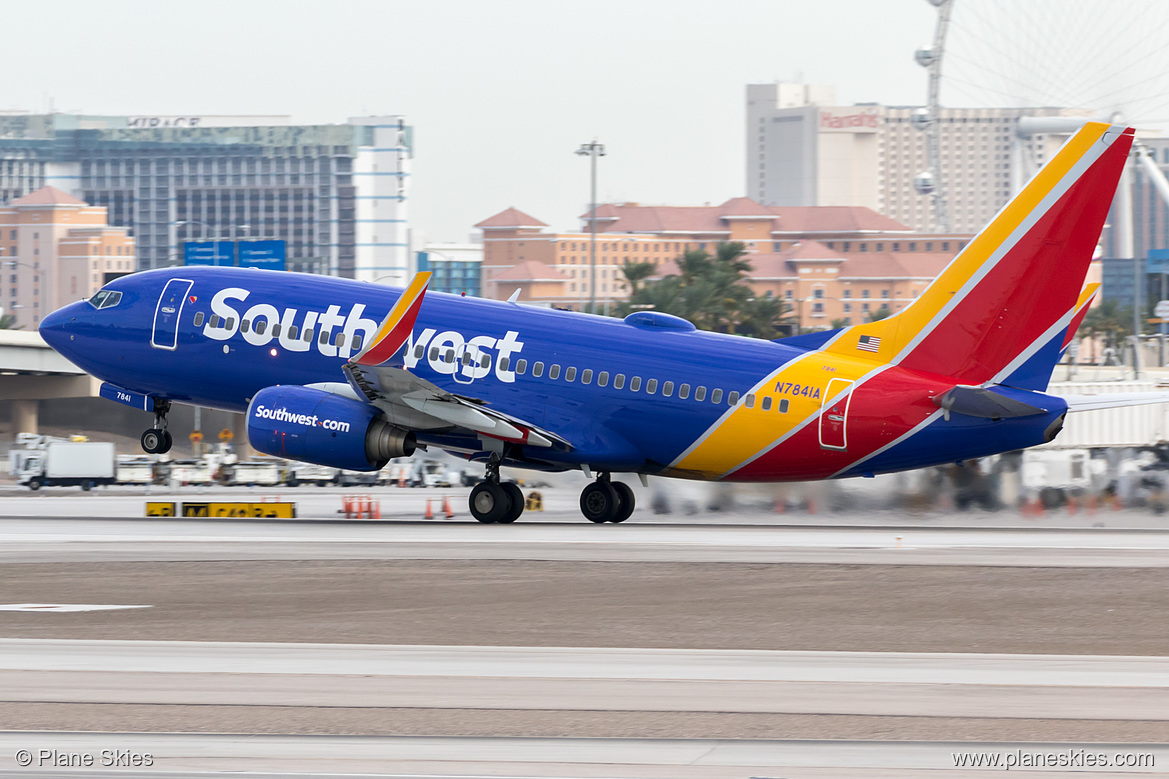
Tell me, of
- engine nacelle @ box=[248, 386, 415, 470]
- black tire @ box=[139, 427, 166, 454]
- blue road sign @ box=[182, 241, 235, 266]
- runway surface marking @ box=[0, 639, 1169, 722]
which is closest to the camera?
runway surface marking @ box=[0, 639, 1169, 722]

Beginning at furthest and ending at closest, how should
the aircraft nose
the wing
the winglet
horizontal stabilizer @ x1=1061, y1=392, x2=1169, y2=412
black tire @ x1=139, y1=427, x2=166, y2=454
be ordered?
the aircraft nose
black tire @ x1=139, y1=427, x2=166, y2=454
the wing
the winglet
horizontal stabilizer @ x1=1061, y1=392, x2=1169, y2=412

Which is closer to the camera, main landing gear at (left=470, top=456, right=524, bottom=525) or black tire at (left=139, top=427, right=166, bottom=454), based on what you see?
main landing gear at (left=470, top=456, right=524, bottom=525)

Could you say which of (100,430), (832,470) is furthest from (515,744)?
(100,430)

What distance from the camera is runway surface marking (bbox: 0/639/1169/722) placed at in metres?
15.7

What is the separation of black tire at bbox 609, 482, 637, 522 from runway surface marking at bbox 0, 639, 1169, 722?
17.2 metres

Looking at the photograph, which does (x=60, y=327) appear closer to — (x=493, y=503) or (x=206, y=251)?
(x=493, y=503)

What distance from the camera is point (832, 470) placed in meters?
33.7

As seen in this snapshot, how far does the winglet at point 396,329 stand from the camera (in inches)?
1278

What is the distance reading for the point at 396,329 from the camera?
107ft

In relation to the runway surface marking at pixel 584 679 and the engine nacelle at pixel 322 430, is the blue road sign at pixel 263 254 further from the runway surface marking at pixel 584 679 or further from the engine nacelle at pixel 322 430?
the runway surface marking at pixel 584 679

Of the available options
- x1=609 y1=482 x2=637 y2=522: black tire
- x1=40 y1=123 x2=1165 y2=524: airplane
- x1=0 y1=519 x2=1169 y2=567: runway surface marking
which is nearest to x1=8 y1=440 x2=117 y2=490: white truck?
x1=40 y1=123 x2=1165 y2=524: airplane

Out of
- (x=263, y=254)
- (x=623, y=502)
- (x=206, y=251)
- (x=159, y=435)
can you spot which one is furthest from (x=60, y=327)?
(x=206, y=251)

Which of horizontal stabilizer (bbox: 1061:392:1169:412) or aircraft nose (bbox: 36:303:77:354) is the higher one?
aircraft nose (bbox: 36:303:77:354)

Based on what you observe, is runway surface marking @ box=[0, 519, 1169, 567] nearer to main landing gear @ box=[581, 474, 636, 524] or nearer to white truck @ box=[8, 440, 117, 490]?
main landing gear @ box=[581, 474, 636, 524]
